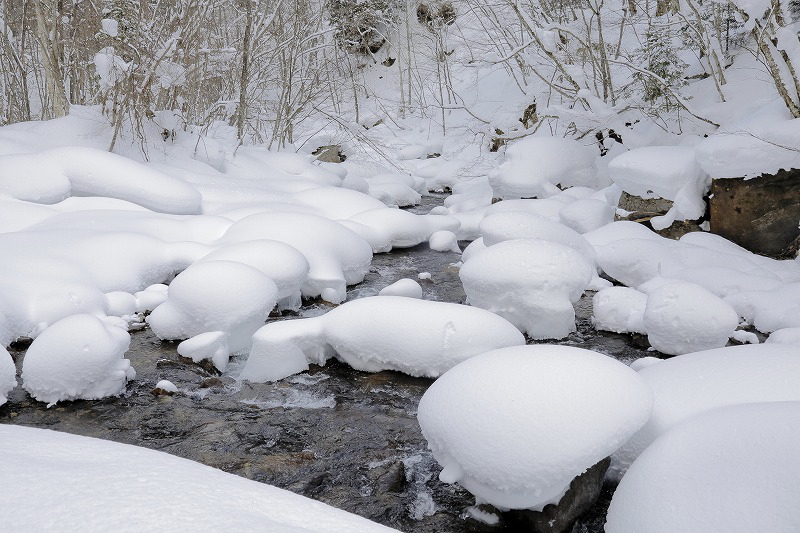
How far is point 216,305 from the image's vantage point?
4695mm

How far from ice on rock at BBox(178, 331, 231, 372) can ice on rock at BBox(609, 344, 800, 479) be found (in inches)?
107

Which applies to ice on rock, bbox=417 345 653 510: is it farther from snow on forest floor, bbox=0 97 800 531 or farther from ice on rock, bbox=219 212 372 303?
ice on rock, bbox=219 212 372 303

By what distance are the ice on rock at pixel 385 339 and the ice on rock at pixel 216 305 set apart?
1.45ft

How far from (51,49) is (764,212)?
9614 millimetres

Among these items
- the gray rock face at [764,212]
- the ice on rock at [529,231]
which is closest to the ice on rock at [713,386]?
the ice on rock at [529,231]

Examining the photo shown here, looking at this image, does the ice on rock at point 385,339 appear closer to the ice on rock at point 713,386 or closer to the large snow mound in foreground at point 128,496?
A: the ice on rock at point 713,386

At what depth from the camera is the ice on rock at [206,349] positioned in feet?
14.5

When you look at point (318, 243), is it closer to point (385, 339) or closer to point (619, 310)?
point (385, 339)

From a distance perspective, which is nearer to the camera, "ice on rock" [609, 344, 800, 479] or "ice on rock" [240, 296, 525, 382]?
"ice on rock" [609, 344, 800, 479]

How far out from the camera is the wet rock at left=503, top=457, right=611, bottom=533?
2668 millimetres

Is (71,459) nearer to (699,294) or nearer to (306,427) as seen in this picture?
(306,427)

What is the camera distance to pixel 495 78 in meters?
18.9

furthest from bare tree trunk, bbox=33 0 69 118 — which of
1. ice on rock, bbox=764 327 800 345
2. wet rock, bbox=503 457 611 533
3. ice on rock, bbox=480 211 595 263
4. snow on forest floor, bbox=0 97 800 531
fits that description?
ice on rock, bbox=764 327 800 345

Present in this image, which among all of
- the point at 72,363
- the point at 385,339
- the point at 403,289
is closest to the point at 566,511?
the point at 385,339
